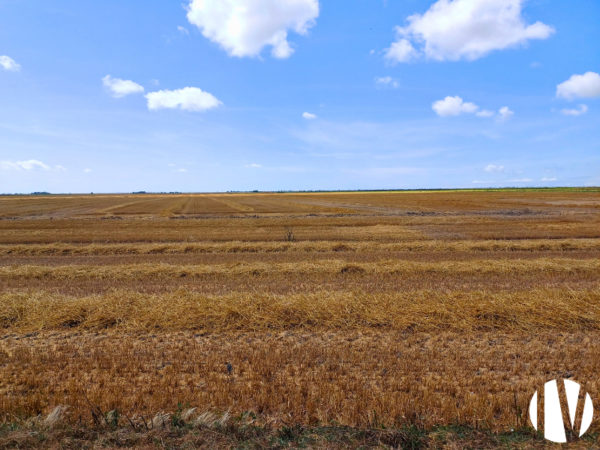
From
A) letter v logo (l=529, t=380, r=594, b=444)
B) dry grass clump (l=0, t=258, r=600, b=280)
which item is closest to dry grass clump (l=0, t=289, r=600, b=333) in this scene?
letter v logo (l=529, t=380, r=594, b=444)

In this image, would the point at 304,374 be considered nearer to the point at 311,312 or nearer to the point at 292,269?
the point at 311,312

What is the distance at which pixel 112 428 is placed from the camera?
4.41 meters

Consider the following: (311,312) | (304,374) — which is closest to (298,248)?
(311,312)

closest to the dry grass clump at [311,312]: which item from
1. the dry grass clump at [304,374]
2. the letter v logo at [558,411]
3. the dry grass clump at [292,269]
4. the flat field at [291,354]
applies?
the flat field at [291,354]

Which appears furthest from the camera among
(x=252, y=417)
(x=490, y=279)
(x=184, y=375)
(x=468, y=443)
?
(x=490, y=279)

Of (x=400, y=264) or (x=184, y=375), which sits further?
(x=400, y=264)

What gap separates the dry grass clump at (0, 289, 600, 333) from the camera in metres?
7.89

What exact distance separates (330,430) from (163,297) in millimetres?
6718

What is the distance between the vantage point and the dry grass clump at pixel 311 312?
789cm

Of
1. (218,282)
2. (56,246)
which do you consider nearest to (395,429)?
(218,282)

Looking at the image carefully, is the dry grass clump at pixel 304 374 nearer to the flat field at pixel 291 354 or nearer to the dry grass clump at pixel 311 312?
the flat field at pixel 291 354

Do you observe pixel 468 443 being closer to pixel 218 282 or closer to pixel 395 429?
pixel 395 429

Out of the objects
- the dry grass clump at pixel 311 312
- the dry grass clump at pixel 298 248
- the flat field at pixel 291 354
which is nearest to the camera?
the flat field at pixel 291 354

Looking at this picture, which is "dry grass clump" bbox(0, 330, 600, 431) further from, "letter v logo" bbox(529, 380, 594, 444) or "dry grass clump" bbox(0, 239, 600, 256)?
"dry grass clump" bbox(0, 239, 600, 256)
